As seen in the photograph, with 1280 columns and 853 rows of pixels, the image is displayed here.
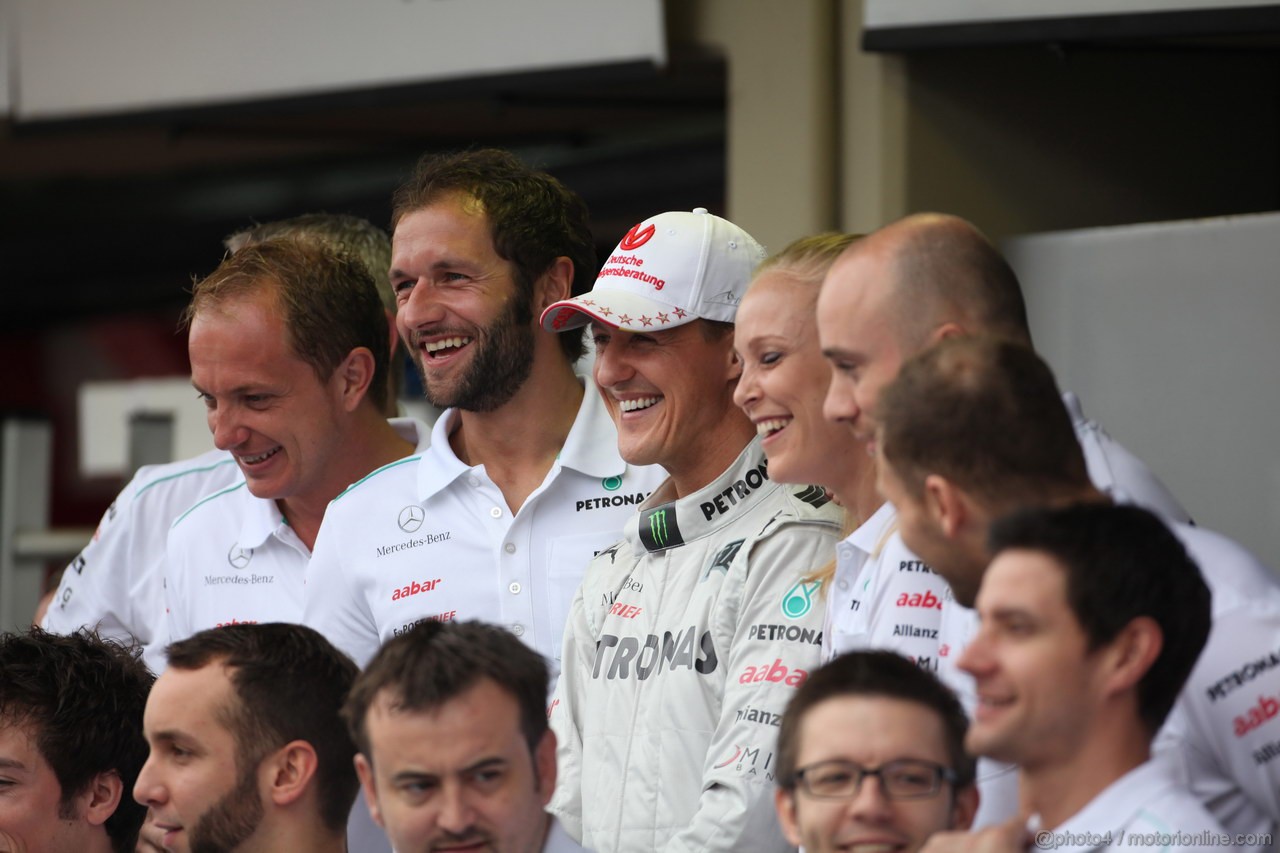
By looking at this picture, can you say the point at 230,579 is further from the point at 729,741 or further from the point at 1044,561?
the point at 1044,561

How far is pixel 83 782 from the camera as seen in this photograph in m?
3.12

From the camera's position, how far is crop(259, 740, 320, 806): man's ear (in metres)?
2.71

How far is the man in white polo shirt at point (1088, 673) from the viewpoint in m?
1.87

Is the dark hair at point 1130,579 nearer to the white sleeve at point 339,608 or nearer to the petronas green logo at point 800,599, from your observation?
the petronas green logo at point 800,599

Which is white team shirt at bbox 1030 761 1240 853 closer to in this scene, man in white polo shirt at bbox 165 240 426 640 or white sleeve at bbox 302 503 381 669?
white sleeve at bbox 302 503 381 669

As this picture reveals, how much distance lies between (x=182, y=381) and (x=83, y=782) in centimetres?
469

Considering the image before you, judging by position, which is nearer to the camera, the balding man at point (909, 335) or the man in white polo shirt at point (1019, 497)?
the man in white polo shirt at point (1019, 497)

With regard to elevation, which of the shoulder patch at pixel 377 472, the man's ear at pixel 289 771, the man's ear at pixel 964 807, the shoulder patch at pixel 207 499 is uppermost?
the shoulder patch at pixel 377 472

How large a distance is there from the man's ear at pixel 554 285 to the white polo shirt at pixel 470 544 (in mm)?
228

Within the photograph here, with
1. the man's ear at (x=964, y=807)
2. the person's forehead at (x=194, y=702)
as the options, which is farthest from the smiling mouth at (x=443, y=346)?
the man's ear at (x=964, y=807)

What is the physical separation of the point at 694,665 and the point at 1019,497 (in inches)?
32.7

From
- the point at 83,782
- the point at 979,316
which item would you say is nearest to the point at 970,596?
the point at 979,316

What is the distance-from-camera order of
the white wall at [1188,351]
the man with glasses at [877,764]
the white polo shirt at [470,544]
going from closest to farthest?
1. the man with glasses at [877,764]
2. the white polo shirt at [470,544]
3. the white wall at [1188,351]

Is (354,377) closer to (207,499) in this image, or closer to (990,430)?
(207,499)
